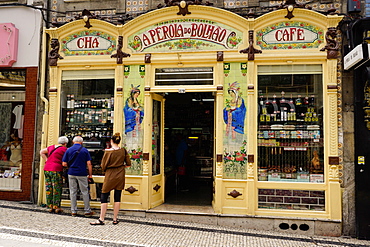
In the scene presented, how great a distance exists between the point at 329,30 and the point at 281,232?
14.0ft

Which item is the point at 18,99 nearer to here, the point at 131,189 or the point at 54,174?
the point at 54,174

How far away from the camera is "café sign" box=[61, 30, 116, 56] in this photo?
7.07m

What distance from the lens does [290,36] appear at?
641 cm

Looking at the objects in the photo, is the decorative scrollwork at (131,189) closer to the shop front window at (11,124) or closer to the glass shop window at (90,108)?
the glass shop window at (90,108)

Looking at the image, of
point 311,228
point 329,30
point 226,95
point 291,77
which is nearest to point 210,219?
point 311,228

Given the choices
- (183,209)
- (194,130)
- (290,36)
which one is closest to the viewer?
(290,36)

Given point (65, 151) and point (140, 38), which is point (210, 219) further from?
point (140, 38)

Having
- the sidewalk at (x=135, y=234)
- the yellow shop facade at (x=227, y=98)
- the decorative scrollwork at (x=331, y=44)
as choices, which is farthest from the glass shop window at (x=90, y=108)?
the decorative scrollwork at (x=331, y=44)

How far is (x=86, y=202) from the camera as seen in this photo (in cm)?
642

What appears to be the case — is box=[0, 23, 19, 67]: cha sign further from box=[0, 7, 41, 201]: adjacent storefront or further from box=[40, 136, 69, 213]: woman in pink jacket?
box=[40, 136, 69, 213]: woman in pink jacket

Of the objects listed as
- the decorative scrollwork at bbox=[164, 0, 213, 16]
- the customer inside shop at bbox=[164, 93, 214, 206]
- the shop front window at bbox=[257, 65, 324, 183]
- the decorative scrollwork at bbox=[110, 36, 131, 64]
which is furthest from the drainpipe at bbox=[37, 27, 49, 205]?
the shop front window at bbox=[257, 65, 324, 183]

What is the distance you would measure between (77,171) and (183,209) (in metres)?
2.44

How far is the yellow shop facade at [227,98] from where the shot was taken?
618cm

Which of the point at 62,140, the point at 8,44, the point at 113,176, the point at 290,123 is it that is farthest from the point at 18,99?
the point at 290,123
